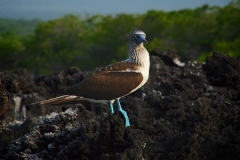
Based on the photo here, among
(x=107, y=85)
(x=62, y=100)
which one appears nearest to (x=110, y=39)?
(x=62, y=100)

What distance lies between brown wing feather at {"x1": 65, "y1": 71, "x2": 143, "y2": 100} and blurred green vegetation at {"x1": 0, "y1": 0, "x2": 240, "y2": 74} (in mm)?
24191

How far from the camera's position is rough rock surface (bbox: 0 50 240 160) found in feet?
24.6

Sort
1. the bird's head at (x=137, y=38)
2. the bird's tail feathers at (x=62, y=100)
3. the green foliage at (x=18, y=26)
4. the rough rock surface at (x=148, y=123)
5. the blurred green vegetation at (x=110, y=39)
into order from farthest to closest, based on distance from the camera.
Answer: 1. the green foliage at (x=18, y=26)
2. the blurred green vegetation at (x=110, y=39)
3. the bird's tail feathers at (x=62, y=100)
4. the bird's head at (x=137, y=38)
5. the rough rock surface at (x=148, y=123)

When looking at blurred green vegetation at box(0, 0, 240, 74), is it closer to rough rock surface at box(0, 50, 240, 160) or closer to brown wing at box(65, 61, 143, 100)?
rough rock surface at box(0, 50, 240, 160)

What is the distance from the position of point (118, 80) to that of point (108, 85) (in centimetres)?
15

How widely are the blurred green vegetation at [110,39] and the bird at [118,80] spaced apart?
79.3 ft

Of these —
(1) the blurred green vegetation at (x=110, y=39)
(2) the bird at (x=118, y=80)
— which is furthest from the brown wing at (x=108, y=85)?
(1) the blurred green vegetation at (x=110, y=39)

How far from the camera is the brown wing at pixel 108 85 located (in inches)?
324

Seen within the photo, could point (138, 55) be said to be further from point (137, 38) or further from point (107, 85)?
point (107, 85)

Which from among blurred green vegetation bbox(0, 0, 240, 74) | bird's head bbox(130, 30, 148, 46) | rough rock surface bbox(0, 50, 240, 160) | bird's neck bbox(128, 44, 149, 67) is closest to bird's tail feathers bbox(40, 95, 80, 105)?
rough rock surface bbox(0, 50, 240, 160)

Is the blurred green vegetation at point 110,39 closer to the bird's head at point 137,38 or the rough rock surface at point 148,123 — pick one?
the rough rock surface at point 148,123

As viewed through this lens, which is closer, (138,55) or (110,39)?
(138,55)

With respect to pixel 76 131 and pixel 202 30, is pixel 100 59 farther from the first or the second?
pixel 76 131

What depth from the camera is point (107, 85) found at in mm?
8375
